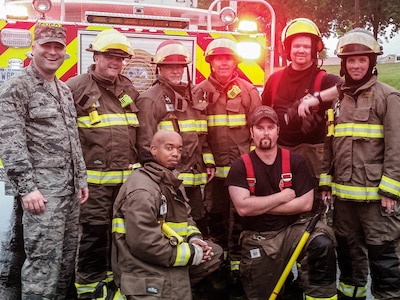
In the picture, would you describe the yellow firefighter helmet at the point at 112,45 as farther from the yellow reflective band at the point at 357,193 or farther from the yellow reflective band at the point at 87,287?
the yellow reflective band at the point at 357,193

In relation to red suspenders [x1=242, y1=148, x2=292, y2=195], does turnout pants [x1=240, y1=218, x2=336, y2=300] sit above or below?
below

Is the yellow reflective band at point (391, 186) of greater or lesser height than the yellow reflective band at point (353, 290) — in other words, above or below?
above

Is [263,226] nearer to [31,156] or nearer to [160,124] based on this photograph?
[160,124]

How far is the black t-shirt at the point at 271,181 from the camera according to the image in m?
4.09

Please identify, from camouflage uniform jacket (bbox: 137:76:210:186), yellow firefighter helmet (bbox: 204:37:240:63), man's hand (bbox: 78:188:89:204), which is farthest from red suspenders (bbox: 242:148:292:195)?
Result: man's hand (bbox: 78:188:89:204)

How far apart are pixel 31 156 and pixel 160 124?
1.13m

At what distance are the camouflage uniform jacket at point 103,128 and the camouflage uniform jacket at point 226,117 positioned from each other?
2.53 ft

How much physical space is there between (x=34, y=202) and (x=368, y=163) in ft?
7.19

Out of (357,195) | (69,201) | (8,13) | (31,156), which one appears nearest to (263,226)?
(357,195)

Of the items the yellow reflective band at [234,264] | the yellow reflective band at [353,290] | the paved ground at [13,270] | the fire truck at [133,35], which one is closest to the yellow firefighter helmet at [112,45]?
the paved ground at [13,270]

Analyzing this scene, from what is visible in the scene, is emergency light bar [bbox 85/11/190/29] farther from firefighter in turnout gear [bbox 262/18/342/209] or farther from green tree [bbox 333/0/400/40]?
green tree [bbox 333/0/400/40]

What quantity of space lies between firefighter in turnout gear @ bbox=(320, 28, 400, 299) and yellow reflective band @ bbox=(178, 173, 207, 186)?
1070 mm

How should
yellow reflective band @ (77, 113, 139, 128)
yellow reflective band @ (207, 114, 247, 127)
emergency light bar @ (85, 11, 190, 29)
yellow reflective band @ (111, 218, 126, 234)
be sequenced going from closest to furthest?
yellow reflective band @ (111, 218, 126, 234)
yellow reflective band @ (77, 113, 139, 128)
yellow reflective band @ (207, 114, 247, 127)
emergency light bar @ (85, 11, 190, 29)

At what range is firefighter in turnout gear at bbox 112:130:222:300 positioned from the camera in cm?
336
